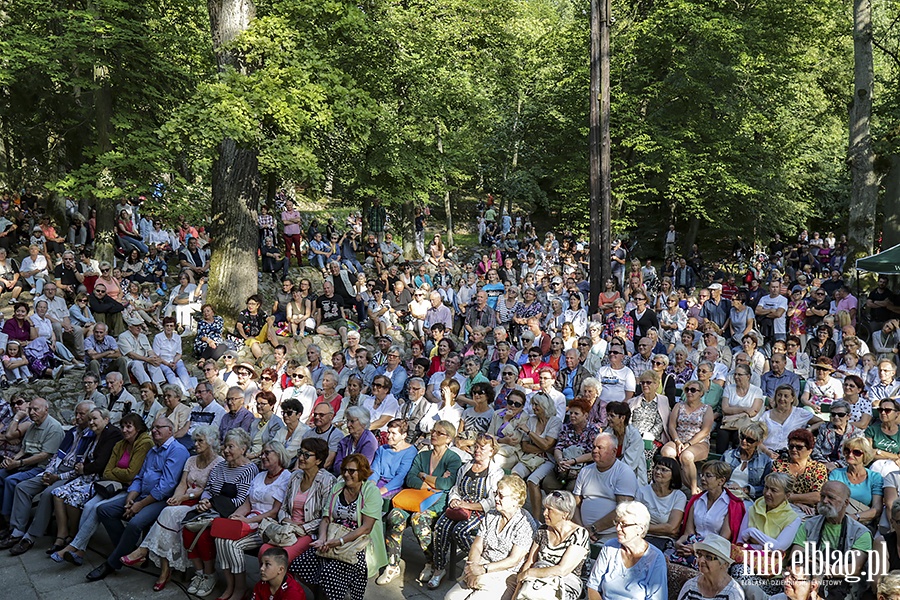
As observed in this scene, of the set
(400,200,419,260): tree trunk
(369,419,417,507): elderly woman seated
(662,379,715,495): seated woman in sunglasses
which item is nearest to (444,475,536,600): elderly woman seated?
(369,419,417,507): elderly woman seated

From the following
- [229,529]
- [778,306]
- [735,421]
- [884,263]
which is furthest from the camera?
[778,306]

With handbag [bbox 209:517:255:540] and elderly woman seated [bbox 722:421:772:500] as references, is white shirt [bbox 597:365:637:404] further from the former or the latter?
handbag [bbox 209:517:255:540]

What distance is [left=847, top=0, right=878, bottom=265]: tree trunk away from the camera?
541 inches

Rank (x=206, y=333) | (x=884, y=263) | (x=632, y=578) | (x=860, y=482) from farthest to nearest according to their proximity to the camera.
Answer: (x=884, y=263), (x=206, y=333), (x=860, y=482), (x=632, y=578)

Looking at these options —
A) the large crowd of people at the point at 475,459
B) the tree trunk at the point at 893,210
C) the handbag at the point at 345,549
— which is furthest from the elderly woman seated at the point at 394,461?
the tree trunk at the point at 893,210

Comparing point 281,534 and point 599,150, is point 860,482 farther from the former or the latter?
point 599,150

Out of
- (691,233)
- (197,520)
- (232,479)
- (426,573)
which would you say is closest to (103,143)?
(232,479)

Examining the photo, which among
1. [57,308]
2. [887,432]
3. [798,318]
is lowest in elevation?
[887,432]

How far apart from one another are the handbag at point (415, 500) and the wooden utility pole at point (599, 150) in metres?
7.62

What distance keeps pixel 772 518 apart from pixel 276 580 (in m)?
3.31

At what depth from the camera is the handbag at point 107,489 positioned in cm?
611

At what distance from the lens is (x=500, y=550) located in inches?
184

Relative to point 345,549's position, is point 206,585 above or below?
below

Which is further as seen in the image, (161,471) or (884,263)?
(884,263)
